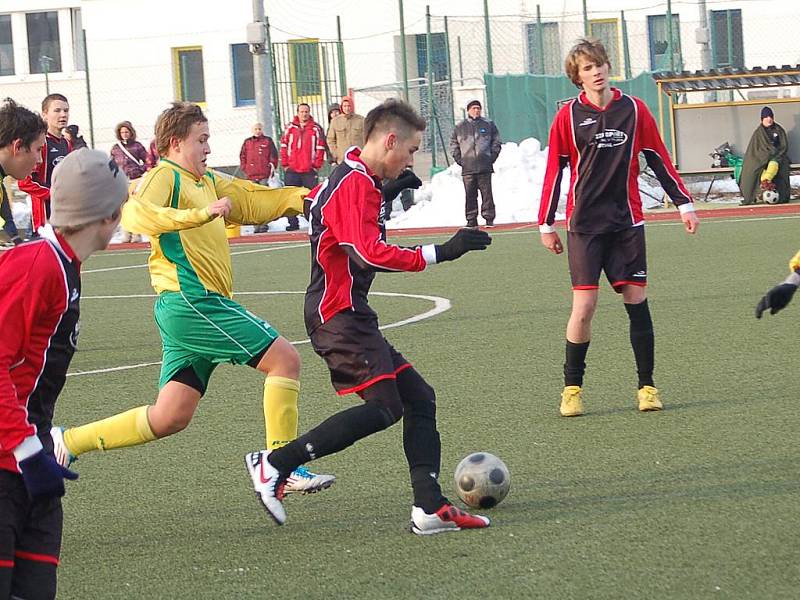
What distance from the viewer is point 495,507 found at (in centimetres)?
545

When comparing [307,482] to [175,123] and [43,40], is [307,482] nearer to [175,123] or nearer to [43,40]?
[175,123]

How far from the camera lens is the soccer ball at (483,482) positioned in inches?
212

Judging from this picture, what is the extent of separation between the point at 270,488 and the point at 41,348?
6.06 feet

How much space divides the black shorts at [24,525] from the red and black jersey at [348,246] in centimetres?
169

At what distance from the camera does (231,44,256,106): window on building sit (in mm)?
36844

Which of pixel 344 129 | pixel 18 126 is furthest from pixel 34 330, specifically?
pixel 344 129

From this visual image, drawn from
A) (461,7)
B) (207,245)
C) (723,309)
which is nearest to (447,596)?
(207,245)

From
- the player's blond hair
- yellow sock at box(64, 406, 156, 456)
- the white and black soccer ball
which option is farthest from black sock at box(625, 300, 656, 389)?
the white and black soccer ball

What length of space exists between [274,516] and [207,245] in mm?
1259

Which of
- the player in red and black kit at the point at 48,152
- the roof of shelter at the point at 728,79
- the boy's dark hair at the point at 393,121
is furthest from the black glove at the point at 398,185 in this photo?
the roof of shelter at the point at 728,79

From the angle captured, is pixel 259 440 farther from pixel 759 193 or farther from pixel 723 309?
pixel 759 193

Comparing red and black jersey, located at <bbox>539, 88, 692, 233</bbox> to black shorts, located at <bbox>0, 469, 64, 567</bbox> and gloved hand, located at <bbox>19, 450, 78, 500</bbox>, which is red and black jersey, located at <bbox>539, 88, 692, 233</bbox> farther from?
gloved hand, located at <bbox>19, 450, 78, 500</bbox>

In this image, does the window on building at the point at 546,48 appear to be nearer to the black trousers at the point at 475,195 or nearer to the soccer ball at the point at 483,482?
the black trousers at the point at 475,195

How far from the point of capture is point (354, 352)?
5164 mm
